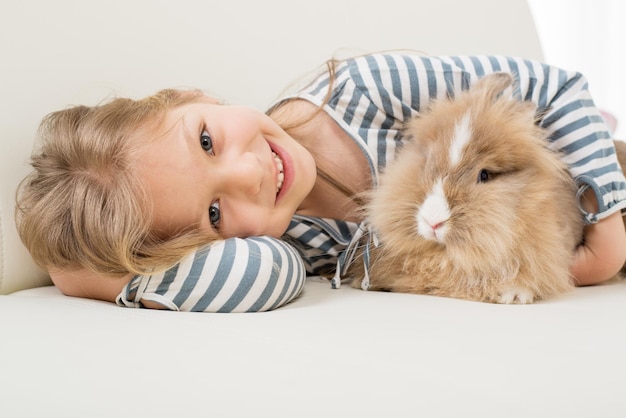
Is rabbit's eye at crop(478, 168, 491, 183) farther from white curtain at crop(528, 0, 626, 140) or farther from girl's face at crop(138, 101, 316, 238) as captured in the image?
white curtain at crop(528, 0, 626, 140)

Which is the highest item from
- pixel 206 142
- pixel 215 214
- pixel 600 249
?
pixel 206 142

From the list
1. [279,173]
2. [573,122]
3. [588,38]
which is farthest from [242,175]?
[588,38]

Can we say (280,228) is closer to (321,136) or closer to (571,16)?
(321,136)

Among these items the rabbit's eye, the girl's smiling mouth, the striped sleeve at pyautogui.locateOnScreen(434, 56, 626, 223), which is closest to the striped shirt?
the striped sleeve at pyautogui.locateOnScreen(434, 56, 626, 223)

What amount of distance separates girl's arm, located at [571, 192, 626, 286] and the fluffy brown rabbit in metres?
0.08

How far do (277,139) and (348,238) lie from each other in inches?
10.1

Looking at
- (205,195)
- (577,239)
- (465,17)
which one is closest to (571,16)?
(465,17)

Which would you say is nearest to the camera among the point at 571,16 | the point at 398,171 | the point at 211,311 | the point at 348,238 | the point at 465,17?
the point at 211,311

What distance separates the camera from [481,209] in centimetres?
100

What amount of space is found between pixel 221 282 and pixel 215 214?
0.54ft

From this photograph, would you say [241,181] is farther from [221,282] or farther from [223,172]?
[221,282]

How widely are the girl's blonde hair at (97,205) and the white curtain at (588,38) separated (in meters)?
2.30

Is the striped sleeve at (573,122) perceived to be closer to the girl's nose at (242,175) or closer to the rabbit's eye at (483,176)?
the rabbit's eye at (483,176)

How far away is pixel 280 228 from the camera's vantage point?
1.17m
